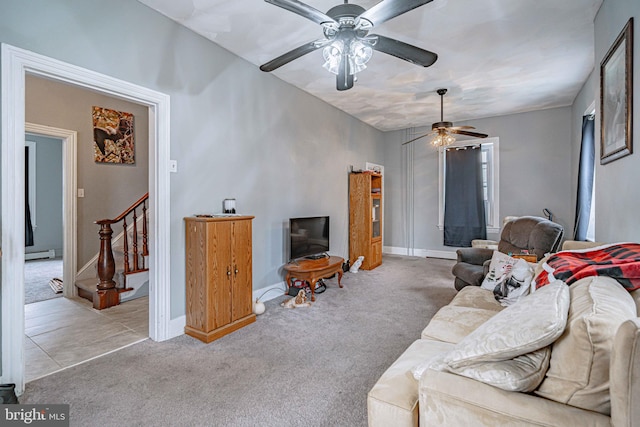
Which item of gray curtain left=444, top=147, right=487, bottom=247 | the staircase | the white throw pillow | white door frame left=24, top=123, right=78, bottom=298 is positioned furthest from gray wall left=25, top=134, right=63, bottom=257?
the white throw pillow

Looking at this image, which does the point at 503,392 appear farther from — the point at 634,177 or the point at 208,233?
the point at 208,233

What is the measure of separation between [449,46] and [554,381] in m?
3.19

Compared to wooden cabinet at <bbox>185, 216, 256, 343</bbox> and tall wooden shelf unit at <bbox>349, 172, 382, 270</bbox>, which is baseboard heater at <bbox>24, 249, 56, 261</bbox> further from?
tall wooden shelf unit at <bbox>349, 172, 382, 270</bbox>

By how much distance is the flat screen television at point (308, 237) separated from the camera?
13.0 feet

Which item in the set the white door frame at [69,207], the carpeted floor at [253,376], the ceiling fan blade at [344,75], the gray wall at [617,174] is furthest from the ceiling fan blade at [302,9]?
the white door frame at [69,207]

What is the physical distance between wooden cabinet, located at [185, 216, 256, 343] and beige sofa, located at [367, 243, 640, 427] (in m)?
1.87

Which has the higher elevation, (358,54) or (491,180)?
(358,54)

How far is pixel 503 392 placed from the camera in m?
1.00

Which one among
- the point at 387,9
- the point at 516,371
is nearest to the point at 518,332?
the point at 516,371

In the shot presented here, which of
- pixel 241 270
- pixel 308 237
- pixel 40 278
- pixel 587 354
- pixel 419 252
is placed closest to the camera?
pixel 587 354

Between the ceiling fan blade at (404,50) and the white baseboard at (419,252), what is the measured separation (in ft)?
16.2

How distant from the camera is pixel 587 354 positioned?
90 centimetres

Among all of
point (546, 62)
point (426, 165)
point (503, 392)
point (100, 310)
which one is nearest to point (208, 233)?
point (100, 310)

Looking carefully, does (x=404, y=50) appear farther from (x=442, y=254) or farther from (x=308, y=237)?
(x=442, y=254)
